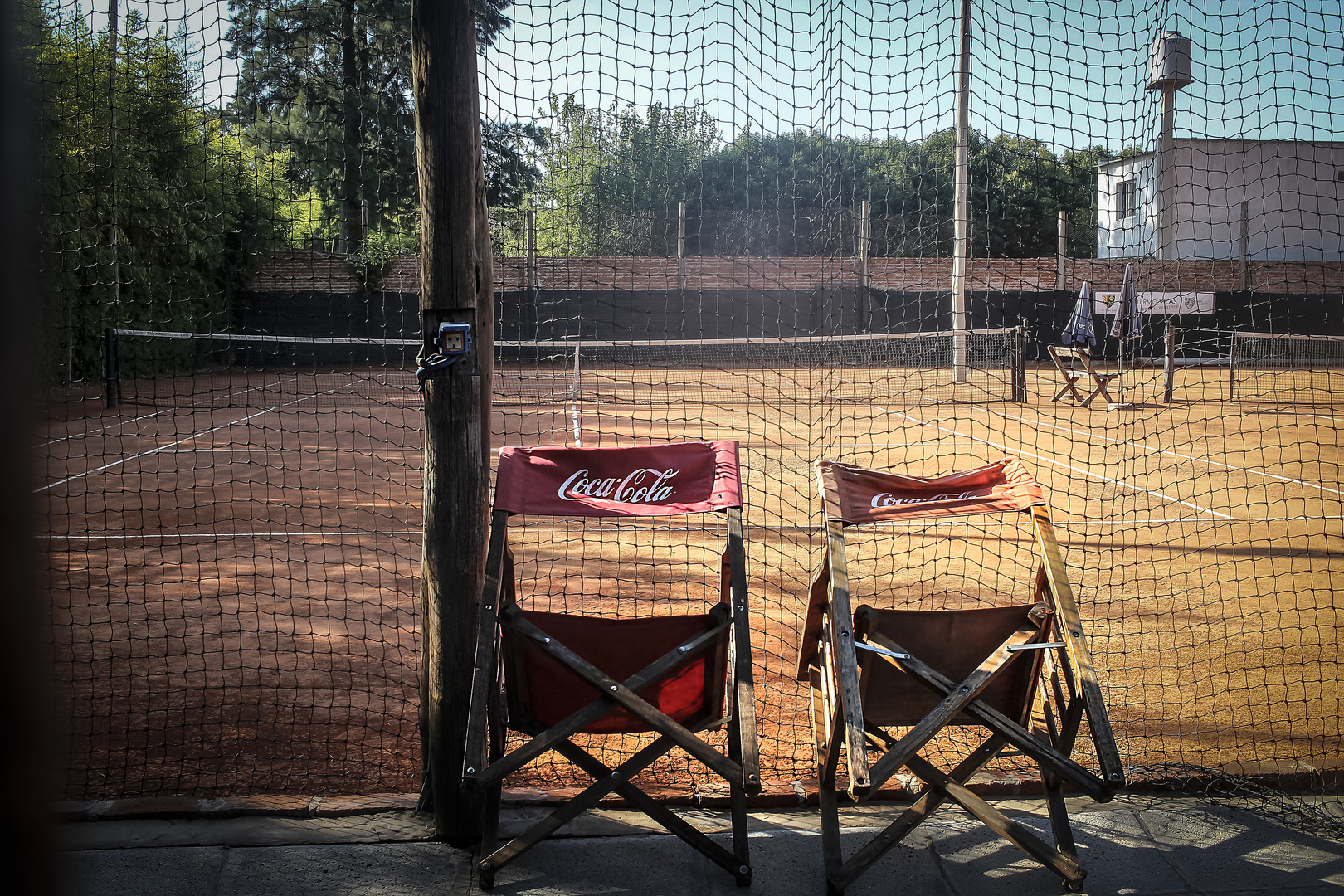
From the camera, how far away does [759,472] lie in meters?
10.5

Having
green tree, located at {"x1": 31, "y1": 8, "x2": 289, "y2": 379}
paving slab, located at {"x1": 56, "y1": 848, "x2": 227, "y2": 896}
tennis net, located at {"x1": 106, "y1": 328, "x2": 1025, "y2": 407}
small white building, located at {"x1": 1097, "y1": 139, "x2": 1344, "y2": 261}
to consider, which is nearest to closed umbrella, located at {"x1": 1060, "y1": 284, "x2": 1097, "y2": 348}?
tennis net, located at {"x1": 106, "y1": 328, "x2": 1025, "y2": 407}

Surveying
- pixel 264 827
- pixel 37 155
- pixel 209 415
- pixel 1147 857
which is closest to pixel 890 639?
pixel 1147 857

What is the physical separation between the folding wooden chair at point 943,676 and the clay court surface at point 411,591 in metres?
0.75

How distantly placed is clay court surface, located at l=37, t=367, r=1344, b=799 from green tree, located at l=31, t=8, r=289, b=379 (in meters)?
1.37

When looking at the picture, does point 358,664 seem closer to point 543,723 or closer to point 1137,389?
point 543,723

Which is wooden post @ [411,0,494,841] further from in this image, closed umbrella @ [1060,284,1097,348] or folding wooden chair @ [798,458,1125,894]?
closed umbrella @ [1060,284,1097,348]

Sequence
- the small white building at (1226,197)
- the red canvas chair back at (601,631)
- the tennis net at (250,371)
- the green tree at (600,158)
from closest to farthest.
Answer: the red canvas chair back at (601,631)
the green tree at (600,158)
the small white building at (1226,197)
the tennis net at (250,371)

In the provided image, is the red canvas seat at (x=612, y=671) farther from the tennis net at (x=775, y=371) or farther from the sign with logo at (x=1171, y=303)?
the sign with logo at (x=1171, y=303)

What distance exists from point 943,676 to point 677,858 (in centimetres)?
104

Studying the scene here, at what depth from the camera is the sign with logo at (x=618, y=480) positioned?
3.15 meters

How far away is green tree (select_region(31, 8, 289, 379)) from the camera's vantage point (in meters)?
4.37

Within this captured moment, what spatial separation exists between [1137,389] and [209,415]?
18764 mm

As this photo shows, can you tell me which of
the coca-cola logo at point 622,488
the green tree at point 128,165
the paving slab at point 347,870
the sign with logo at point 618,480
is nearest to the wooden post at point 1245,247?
the sign with logo at point 618,480

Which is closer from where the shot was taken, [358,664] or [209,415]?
[358,664]
